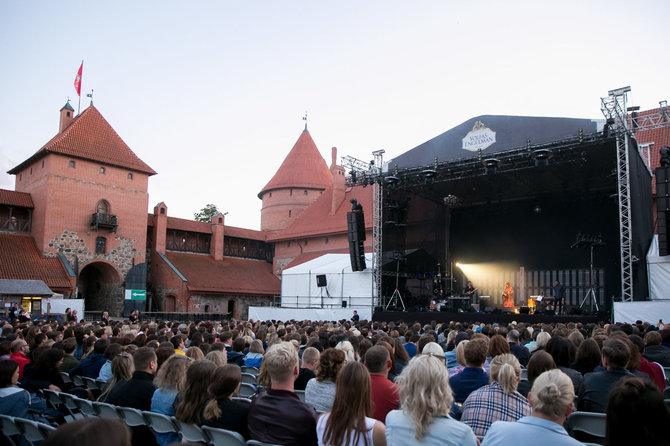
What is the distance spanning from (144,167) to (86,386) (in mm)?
29705

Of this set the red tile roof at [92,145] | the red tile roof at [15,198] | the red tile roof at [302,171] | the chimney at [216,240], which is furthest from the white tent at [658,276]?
the red tile roof at [15,198]

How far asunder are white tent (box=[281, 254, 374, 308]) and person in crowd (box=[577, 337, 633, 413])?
1796cm

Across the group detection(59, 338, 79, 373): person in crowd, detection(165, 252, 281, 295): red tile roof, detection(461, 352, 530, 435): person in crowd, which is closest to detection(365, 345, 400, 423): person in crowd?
detection(461, 352, 530, 435): person in crowd

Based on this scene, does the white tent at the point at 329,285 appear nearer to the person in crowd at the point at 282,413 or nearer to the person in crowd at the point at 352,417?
the person in crowd at the point at 282,413

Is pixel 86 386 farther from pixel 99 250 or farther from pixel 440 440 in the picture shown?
pixel 99 250

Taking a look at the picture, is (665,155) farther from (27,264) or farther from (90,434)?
(27,264)

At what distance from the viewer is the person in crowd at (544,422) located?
2.65 metres

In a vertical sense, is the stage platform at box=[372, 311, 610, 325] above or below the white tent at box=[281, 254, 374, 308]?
below

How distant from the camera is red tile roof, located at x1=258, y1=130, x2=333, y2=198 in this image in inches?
1791

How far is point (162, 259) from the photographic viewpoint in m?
33.6

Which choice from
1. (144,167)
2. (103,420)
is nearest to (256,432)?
(103,420)

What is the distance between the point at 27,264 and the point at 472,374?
A: 28506mm

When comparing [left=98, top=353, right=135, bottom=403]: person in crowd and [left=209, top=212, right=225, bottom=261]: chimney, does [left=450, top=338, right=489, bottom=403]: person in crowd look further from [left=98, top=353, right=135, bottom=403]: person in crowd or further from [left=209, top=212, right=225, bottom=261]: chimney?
[left=209, top=212, right=225, bottom=261]: chimney

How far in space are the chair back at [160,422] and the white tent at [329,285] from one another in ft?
60.9
